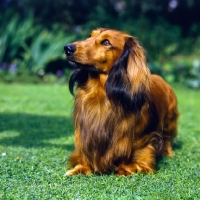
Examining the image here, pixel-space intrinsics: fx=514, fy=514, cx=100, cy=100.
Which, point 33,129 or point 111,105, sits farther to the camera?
point 33,129

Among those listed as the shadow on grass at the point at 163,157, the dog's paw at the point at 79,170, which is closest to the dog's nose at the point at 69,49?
the dog's paw at the point at 79,170

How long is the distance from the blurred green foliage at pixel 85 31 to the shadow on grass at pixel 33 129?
5.43 m

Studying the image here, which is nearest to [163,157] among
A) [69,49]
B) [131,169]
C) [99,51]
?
[131,169]

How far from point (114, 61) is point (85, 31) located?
11.5 m

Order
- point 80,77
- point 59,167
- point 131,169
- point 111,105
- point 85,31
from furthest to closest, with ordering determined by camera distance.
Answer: point 85,31 → point 59,167 → point 80,77 → point 131,169 → point 111,105

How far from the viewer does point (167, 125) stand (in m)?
5.60

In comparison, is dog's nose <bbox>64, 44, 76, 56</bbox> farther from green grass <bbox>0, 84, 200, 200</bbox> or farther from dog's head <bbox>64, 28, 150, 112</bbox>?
green grass <bbox>0, 84, 200, 200</bbox>

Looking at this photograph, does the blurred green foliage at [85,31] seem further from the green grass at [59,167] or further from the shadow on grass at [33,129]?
the shadow on grass at [33,129]

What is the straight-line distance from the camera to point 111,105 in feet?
14.6

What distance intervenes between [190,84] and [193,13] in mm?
5195

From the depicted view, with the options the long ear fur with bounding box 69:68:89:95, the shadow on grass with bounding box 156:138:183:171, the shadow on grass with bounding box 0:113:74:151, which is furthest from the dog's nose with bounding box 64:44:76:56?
the shadow on grass with bounding box 0:113:74:151

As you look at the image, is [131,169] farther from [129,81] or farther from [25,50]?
[25,50]

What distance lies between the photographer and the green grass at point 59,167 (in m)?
3.95

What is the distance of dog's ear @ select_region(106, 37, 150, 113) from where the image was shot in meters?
4.38
